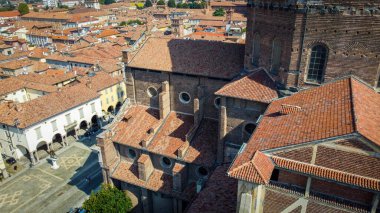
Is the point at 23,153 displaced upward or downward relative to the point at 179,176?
downward

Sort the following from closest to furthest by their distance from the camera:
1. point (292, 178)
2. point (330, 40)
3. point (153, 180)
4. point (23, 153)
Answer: point (292, 178), point (330, 40), point (153, 180), point (23, 153)

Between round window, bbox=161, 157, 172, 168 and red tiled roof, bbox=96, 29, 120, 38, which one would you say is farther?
red tiled roof, bbox=96, 29, 120, 38

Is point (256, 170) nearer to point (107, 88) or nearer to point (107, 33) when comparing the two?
point (107, 88)

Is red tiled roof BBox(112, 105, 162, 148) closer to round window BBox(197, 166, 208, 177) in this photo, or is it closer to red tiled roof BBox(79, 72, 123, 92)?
round window BBox(197, 166, 208, 177)

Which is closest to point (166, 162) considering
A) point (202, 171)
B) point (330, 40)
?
point (202, 171)

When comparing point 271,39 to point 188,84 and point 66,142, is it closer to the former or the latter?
point 188,84

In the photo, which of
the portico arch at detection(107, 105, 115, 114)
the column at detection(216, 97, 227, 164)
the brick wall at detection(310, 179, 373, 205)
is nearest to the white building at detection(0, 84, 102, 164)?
the portico arch at detection(107, 105, 115, 114)
